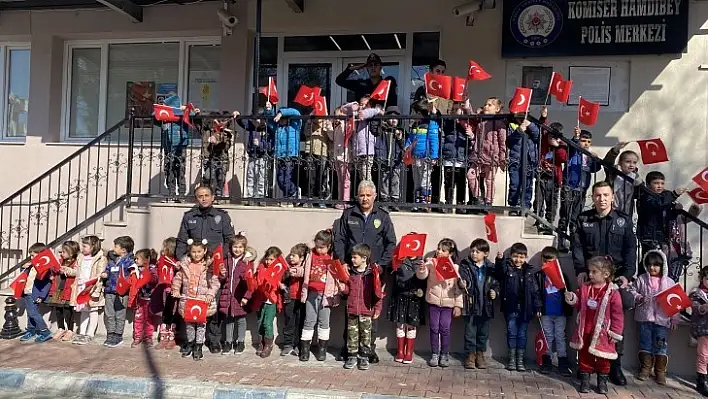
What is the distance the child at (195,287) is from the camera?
21.2ft

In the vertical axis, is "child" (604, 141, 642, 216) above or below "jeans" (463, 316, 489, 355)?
above

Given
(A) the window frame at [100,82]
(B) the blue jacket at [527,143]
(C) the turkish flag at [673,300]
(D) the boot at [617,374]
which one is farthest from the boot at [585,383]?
(A) the window frame at [100,82]

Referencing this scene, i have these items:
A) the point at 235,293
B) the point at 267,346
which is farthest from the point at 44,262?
the point at 267,346

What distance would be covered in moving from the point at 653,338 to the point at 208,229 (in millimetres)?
4759

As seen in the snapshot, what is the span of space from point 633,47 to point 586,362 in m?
4.66

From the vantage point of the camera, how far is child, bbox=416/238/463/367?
6.25m

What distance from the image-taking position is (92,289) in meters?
7.04

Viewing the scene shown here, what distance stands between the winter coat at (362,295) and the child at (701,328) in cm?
305

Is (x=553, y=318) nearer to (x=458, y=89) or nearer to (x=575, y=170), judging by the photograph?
(x=575, y=170)

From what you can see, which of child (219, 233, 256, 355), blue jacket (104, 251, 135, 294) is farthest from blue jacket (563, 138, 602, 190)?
blue jacket (104, 251, 135, 294)

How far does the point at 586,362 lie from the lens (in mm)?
5664

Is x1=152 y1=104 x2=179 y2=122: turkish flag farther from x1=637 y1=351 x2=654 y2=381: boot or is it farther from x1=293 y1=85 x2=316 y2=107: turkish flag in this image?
x1=637 y1=351 x2=654 y2=381: boot

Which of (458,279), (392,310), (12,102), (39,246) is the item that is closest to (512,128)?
(458,279)

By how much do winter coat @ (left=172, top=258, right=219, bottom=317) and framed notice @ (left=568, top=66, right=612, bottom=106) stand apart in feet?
17.8
